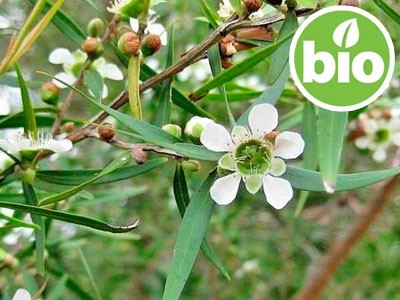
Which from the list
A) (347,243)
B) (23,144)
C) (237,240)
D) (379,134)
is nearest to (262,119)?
(23,144)

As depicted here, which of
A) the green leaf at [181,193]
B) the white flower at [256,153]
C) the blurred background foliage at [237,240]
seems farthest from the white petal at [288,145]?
the blurred background foliage at [237,240]

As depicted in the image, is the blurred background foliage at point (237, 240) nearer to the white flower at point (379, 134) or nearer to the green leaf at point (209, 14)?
the white flower at point (379, 134)

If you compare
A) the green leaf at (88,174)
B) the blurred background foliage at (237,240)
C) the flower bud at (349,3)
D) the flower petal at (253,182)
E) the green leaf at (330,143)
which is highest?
the flower bud at (349,3)

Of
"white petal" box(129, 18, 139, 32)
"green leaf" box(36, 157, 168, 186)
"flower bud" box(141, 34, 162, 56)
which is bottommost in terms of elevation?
"green leaf" box(36, 157, 168, 186)

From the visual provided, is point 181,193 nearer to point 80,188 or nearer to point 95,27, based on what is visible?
point 80,188

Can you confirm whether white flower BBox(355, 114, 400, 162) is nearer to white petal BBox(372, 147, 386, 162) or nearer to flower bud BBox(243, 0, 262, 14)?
white petal BBox(372, 147, 386, 162)

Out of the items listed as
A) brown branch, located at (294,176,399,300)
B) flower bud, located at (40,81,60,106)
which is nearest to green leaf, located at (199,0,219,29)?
flower bud, located at (40,81,60,106)
